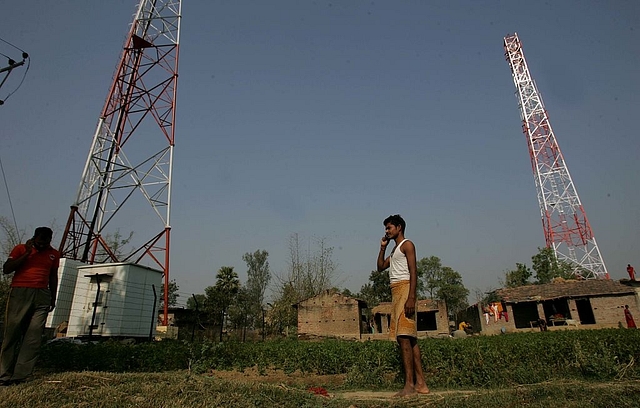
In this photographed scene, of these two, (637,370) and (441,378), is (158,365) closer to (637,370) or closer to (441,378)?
(441,378)

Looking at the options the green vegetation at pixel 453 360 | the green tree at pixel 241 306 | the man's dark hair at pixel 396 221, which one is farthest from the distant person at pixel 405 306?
the green tree at pixel 241 306

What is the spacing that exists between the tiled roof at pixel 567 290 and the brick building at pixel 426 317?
474 cm

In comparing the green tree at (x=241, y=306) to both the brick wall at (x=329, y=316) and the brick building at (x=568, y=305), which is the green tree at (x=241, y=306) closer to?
the brick wall at (x=329, y=316)

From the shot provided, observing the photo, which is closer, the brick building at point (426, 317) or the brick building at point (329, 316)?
the brick building at point (329, 316)

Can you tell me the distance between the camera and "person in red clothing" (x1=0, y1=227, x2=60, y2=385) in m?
3.98

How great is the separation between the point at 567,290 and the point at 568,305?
1.11 meters

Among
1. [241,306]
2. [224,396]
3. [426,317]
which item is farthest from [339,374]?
[241,306]

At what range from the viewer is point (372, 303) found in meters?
56.1

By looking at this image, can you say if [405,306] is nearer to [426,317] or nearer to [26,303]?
[26,303]

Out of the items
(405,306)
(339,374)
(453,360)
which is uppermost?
(405,306)

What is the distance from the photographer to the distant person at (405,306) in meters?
4.12

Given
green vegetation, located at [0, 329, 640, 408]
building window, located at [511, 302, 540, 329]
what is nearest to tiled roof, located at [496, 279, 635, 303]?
building window, located at [511, 302, 540, 329]

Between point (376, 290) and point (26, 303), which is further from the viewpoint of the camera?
point (376, 290)

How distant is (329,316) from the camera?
28891mm
